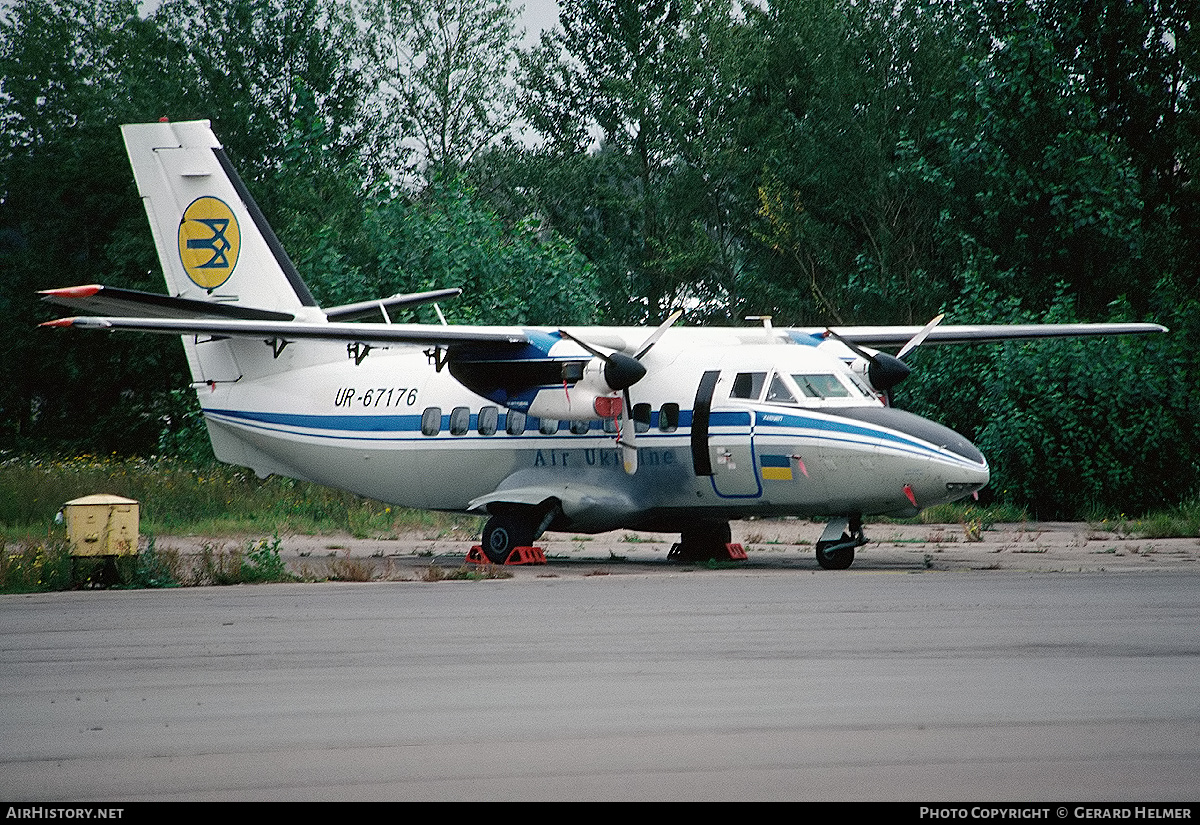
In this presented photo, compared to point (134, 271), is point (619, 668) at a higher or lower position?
lower

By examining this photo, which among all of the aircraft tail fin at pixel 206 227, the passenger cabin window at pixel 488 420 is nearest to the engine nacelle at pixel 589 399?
the passenger cabin window at pixel 488 420

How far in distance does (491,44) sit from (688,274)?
10.6 meters

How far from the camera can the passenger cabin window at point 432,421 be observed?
2056 cm

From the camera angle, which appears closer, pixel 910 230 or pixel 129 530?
pixel 129 530

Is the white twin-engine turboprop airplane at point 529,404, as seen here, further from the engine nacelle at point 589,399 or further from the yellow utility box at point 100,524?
the yellow utility box at point 100,524

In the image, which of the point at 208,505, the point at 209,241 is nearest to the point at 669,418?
the point at 209,241

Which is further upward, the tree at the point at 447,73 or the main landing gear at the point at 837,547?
the tree at the point at 447,73

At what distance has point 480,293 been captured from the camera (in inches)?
1286

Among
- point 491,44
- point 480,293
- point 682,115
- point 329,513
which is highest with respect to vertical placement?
point 491,44

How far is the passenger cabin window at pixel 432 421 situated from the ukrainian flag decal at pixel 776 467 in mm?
5386

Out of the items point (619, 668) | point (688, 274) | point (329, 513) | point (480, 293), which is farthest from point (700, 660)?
point (688, 274)

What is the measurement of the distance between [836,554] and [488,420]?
5.67 meters

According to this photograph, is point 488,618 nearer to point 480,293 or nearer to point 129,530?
point 129,530

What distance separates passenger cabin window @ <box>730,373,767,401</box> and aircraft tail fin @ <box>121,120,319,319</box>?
7564mm
